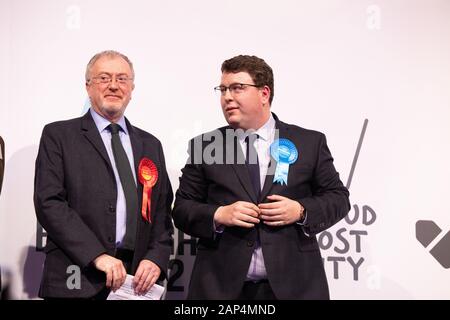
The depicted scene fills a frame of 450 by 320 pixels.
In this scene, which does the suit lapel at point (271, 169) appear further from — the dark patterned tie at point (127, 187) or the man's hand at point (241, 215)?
the dark patterned tie at point (127, 187)

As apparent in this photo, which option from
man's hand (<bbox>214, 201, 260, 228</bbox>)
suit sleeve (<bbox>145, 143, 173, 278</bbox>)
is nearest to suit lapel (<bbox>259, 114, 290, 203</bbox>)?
man's hand (<bbox>214, 201, 260, 228</bbox>)

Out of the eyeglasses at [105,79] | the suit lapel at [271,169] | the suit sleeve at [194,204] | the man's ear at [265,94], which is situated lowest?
the suit sleeve at [194,204]

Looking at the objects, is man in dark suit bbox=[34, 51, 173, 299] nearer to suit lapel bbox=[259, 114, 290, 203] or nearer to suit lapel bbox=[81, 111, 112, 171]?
suit lapel bbox=[81, 111, 112, 171]

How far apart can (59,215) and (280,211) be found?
822 mm

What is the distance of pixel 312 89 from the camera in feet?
9.94

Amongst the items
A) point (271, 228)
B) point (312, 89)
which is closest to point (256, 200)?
point (271, 228)

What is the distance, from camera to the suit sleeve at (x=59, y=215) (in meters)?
2.06

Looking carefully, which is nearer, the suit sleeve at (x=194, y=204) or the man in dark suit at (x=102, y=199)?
the man in dark suit at (x=102, y=199)

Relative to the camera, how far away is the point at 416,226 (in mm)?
3000

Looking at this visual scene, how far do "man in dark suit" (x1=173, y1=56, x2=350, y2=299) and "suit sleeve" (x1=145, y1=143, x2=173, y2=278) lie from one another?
0.08 metres

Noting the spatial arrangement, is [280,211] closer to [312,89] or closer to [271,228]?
[271,228]

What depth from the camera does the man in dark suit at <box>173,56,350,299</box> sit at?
217cm

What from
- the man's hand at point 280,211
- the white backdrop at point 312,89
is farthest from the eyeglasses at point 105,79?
the man's hand at point 280,211
